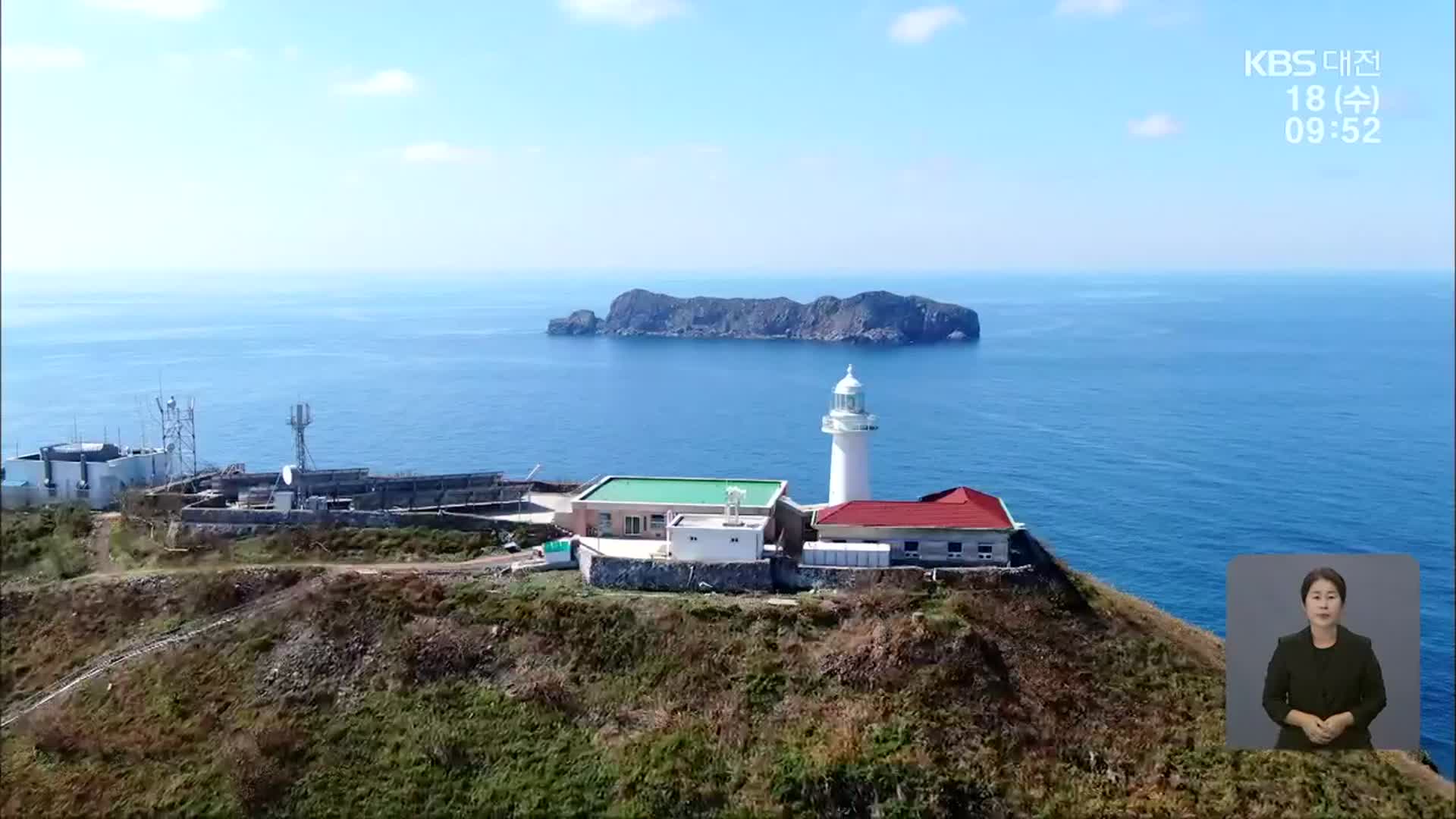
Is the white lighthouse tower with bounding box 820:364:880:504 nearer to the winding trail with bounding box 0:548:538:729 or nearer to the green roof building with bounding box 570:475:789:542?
the green roof building with bounding box 570:475:789:542

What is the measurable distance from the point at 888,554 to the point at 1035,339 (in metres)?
85.0

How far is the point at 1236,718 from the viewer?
14.7 meters

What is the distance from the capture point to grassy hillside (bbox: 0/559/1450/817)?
15891mm

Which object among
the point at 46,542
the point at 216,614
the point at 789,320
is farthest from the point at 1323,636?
the point at 789,320

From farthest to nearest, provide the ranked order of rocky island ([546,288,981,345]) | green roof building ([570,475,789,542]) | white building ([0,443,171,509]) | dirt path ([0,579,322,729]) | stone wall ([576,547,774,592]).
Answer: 1. rocky island ([546,288,981,345])
2. white building ([0,443,171,509])
3. green roof building ([570,475,789,542])
4. stone wall ([576,547,774,592])
5. dirt path ([0,579,322,729])

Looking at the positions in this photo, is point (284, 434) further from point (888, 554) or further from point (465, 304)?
point (465, 304)

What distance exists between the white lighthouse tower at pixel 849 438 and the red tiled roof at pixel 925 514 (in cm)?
213

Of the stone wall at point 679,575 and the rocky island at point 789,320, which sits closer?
the stone wall at point 679,575

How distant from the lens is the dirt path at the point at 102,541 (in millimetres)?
22825

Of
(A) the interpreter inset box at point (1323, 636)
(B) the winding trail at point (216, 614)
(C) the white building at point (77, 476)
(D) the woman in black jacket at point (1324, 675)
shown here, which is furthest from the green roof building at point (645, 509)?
(C) the white building at point (77, 476)

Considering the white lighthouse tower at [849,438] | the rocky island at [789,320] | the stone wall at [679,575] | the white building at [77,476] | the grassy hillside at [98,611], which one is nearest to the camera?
the grassy hillside at [98,611]

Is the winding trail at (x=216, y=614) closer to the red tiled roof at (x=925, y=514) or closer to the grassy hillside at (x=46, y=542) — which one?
the grassy hillside at (x=46, y=542)

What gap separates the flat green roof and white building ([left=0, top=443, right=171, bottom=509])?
42.1 ft

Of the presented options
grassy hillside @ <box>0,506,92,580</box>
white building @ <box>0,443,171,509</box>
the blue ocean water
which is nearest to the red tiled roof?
the blue ocean water
